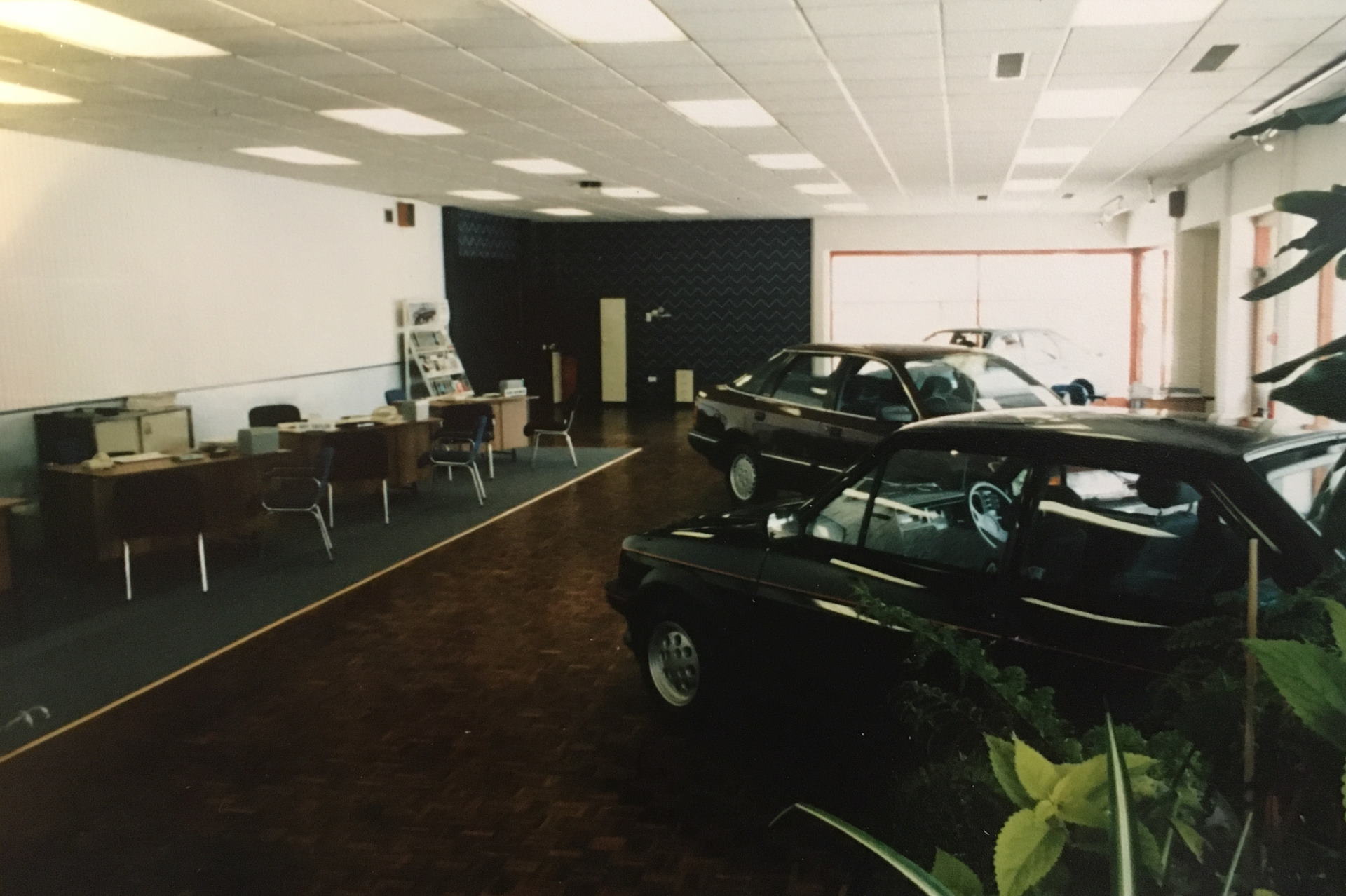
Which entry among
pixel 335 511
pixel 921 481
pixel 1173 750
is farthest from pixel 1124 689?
pixel 335 511

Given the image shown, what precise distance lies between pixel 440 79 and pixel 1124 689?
483 cm

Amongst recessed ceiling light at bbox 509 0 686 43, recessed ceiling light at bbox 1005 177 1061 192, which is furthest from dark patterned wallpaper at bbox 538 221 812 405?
recessed ceiling light at bbox 509 0 686 43

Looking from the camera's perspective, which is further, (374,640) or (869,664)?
(374,640)

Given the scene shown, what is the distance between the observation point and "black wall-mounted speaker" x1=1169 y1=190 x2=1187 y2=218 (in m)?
11.3

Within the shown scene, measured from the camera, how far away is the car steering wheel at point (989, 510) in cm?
292

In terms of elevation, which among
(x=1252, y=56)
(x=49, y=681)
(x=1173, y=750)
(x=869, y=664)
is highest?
(x=1252, y=56)

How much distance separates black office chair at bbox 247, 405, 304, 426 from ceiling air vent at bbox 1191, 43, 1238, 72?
695 cm

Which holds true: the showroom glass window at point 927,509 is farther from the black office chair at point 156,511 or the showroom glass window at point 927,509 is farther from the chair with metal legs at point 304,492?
the chair with metal legs at point 304,492

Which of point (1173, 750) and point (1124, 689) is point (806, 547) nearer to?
point (1124, 689)

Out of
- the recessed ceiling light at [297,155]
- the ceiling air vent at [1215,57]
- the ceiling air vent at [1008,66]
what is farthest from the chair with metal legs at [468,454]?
the ceiling air vent at [1215,57]

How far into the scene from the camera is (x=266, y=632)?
5.26m

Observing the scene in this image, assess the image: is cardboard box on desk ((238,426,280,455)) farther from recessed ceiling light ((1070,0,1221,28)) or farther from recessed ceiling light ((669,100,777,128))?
recessed ceiling light ((1070,0,1221,28))

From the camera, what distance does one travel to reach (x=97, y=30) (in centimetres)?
480

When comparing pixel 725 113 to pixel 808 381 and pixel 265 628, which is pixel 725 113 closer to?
pixel 808 381
